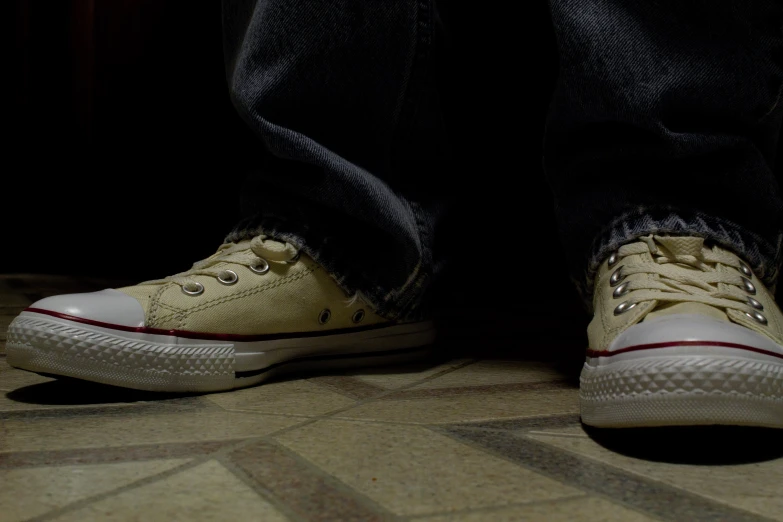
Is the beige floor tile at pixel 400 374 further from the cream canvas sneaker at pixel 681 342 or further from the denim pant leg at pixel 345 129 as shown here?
the cream canvas sneaker at pixel 681 342

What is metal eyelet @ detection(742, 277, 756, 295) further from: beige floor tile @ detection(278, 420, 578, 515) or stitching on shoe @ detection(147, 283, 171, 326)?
stitching on shoe @ detection(147, 283, 171, 326)

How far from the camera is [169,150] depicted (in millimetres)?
2301

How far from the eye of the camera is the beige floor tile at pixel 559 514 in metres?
0.43

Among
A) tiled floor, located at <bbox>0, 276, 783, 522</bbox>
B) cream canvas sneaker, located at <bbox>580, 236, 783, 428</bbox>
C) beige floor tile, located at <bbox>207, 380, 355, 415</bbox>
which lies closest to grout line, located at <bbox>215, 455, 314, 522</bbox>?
tiled floor, located at <bbox>0, 276, 783, 522</bbox>

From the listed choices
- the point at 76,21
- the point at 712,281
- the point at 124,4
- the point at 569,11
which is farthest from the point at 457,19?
the point at 76,21

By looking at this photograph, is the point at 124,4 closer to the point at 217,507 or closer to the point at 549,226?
the point at 549,226

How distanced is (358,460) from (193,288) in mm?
324

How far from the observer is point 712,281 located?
63cm

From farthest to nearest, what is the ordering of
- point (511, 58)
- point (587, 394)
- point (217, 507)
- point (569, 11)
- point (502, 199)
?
1. point (502, 199)
2. point (511, 58)
3. point (569, 11)
4. point (587, 394)
5. point (217, 507)

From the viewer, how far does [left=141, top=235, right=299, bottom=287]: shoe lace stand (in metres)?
0.79

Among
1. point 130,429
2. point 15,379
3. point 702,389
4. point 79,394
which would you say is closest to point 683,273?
point 702,389

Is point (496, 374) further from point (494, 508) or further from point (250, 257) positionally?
point (494, 508)

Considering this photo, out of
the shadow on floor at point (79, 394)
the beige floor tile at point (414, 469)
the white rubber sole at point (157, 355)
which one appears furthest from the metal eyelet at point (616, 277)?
the shadow on floor at point (79, 394)

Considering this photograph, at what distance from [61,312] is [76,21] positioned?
84.1 inches
